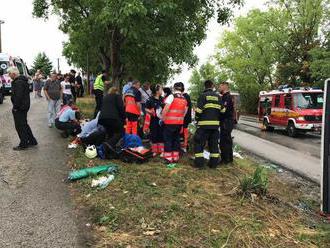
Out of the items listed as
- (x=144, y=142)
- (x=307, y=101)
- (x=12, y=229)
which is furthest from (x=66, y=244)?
(x=307, y=101)

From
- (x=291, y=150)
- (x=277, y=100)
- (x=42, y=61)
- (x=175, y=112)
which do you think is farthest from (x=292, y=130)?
(x=42, y=61)

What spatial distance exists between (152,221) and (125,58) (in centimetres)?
1175

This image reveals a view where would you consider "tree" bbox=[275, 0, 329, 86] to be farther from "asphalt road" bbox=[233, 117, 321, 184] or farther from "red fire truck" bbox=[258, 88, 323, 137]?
"asphalt road" bbox=[233, 117, 321, 184]

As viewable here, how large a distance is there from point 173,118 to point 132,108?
1844 millimetres

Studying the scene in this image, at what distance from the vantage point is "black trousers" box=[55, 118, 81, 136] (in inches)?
498

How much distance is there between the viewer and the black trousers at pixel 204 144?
9.93 meters

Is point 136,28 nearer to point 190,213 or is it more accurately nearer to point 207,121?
point 207,121

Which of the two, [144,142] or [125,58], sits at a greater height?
[125,58]

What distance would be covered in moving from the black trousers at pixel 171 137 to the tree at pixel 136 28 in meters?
2.57

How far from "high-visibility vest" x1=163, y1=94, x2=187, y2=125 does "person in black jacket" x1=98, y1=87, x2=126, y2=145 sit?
102 cm

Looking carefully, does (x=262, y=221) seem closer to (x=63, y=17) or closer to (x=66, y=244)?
(x=66, y=244)

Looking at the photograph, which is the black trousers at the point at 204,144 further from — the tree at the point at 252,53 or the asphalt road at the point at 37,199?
the tree at the point at 252,53

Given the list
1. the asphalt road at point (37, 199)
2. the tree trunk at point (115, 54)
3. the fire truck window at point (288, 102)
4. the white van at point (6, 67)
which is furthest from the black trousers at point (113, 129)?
the white van at point (6, 67)

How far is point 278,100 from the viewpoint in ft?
79.3
